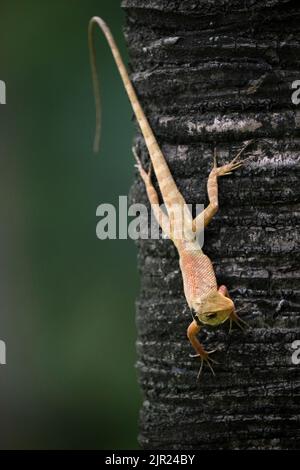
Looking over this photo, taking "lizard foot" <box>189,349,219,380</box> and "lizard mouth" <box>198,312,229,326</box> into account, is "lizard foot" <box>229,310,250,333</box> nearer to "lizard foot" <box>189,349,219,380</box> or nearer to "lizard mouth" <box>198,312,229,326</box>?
"lizard mouth" <box>198,312,229,326</box>

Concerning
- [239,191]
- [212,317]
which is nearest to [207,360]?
[212,317]

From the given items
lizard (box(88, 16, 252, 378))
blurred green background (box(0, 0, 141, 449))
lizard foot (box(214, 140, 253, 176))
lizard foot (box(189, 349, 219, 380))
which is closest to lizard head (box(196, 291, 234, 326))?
lizard (box(88, 16, 252, 378))

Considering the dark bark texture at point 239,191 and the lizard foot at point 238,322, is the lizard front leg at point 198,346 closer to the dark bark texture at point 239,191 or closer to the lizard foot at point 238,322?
the dark bark texture at point 239,191

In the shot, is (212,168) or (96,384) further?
(96,384)

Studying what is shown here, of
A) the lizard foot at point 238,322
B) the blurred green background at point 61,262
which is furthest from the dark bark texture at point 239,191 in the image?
the blurred green background at point 61,262

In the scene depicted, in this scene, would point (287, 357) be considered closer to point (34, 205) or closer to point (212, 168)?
point (212, 168)
